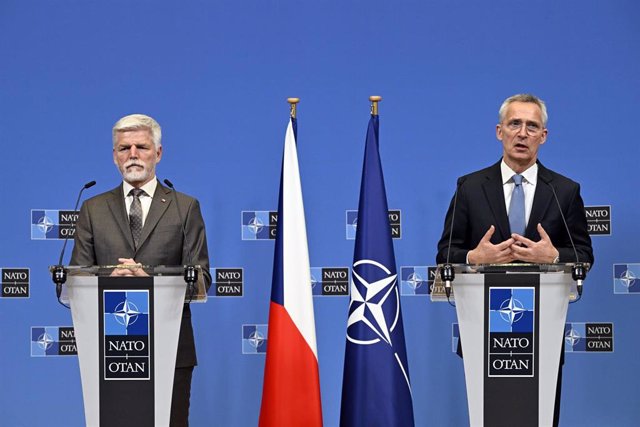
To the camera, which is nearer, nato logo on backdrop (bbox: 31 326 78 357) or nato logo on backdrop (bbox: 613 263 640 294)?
nato logo on backdrop (bbox: 613 263 640 294)

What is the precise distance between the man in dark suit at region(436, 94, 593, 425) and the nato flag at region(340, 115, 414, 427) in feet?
1.60

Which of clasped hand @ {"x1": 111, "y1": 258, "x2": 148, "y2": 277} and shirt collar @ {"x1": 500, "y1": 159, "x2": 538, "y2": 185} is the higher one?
shirt collar @ {"x1": 500, "y1": 159, "x2": 538, "y2": 185}

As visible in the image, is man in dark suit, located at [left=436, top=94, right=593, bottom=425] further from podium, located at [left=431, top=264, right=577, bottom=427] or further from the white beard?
the white beard

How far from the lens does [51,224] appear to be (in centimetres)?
467

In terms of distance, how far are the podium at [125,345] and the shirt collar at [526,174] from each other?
1.54m

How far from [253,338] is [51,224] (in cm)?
133

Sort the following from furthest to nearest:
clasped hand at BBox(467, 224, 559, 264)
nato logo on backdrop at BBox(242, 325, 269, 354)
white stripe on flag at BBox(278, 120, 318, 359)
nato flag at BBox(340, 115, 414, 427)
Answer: nato logo on backdrop at BBox(242, 325, 269, 354) < white stripe on flag at BBox(278, 120, 318, 359) < nato flag at BBox(340, 115, 414, 427) < clasped hand at BBox(467, 224, 559, 264)

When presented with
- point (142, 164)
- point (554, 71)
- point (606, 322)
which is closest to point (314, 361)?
point (142, 164)

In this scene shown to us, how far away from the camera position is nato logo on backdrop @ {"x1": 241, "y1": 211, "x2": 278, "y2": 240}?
4.63m

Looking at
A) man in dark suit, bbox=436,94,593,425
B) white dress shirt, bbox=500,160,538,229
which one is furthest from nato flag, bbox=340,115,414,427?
white dress shirt, bbox=500,160,538,229

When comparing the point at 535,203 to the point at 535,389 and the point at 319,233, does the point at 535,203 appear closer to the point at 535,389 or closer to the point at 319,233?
the point at 535,389

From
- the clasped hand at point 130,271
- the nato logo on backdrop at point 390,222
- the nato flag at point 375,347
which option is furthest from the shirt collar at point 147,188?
the nato logo on backdrop at point 390,222

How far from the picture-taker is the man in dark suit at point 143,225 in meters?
3.30

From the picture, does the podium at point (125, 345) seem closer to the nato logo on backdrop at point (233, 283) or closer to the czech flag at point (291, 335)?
the czech flag at point (291, 335)
